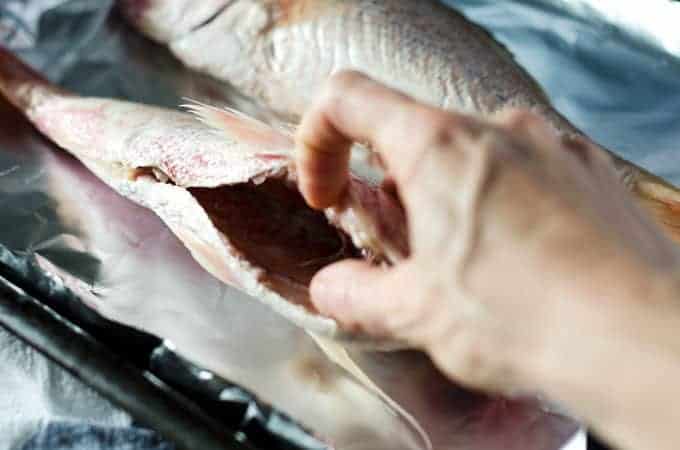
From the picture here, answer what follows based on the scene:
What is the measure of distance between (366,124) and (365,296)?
0.43 feet

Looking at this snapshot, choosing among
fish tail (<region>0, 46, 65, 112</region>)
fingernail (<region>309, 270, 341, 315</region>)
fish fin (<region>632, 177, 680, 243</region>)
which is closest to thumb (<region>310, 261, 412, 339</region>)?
fingernail (<region>309, 270, 341, 315</region>)

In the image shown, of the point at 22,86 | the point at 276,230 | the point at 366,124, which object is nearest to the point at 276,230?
the point at 276,230

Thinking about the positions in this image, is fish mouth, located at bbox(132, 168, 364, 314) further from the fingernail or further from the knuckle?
the knuckle

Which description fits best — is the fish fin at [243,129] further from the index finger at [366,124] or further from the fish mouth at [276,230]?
the index finger at [366,124]

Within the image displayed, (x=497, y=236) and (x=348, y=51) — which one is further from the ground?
(x=497, y=236)

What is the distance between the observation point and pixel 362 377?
1122mm

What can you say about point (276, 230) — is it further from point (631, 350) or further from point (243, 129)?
point (631, 350)

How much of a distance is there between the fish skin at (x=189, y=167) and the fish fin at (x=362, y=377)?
11cm

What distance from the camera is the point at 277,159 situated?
40.1 inches

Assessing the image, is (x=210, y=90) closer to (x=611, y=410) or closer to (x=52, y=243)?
(x=52, y=243)

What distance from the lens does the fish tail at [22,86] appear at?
1.41 metres

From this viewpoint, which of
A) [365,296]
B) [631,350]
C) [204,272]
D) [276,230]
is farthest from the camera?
[204,272]

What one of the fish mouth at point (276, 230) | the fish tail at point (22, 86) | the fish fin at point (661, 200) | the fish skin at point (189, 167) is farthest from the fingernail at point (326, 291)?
the fish tail at point (22, 86)

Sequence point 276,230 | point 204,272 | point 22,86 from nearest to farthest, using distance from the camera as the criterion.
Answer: point 276,230 < point 204,272 < point 22,86
